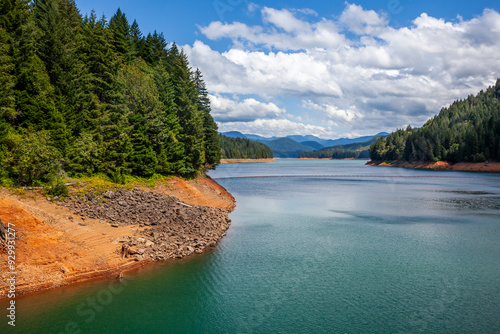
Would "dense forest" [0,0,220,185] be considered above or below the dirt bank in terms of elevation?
above

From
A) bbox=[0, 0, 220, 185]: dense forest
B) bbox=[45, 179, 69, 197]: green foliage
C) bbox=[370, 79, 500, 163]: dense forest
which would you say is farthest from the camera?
bbox=[370, 79, 500, 163]: dense forest

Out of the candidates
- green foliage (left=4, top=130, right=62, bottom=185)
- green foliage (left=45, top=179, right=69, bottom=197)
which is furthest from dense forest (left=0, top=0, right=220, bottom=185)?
green foliage (left=45, top=179, right=69, bottom=197)

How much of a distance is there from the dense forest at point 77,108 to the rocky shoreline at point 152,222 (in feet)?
13.1

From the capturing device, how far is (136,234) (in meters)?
23.4

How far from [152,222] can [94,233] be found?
5453 mm

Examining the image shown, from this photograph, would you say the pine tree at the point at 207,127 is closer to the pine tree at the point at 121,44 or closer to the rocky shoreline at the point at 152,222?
the pine tree at the point at 121,44

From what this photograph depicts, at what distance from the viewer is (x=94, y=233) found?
21406 millimetres

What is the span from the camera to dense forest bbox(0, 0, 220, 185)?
992 inches

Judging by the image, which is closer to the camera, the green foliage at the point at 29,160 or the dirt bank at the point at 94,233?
the dirt bank at the point at 94,233

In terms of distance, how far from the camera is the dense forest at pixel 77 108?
25.2 m

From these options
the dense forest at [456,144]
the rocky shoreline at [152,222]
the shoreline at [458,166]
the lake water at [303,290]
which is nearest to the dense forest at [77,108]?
the rocky shoreline at [152,222]

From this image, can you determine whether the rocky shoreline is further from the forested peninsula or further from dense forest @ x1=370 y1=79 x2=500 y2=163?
dense forest @ x1=370 y1=79 x2=500 y2=163

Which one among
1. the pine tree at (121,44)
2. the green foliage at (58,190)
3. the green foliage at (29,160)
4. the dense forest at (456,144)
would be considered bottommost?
the green foliage at (58,190)

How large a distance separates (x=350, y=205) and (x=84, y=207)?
3782cm
